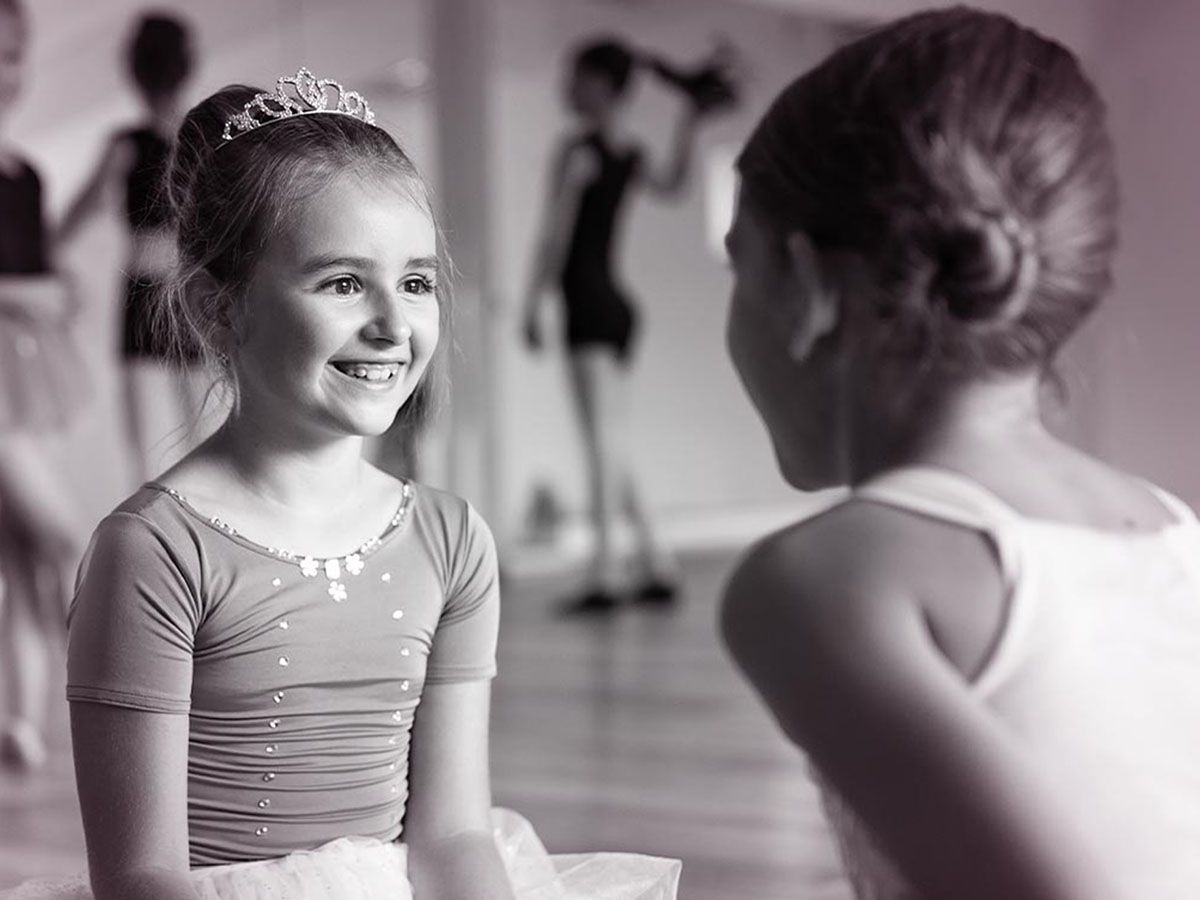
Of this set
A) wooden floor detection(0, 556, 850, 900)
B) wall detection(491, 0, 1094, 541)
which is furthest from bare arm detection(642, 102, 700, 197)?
wooden floor detection(0, 556, 850, 900)

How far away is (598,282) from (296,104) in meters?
3.44

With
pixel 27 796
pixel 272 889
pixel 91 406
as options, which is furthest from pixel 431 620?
pixel 91 406

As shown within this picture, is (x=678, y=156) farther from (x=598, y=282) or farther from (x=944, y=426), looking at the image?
(x=944, y=426)

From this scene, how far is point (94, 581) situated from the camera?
86 centimetres

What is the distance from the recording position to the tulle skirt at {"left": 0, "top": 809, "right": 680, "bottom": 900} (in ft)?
2.95

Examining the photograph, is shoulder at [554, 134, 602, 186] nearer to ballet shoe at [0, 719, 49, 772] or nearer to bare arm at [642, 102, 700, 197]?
bare arm at [642, 102, 700, 197]

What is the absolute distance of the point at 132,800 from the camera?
2.76ft

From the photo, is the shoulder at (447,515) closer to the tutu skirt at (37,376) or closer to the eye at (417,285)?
the eye at (417,285)

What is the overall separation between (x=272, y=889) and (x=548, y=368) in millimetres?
4661

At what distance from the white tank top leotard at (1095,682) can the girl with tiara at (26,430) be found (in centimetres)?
216

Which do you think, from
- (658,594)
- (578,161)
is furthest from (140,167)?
(658,594)

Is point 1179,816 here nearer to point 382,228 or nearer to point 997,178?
point 997,178

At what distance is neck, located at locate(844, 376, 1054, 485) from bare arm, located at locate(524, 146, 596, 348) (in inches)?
143

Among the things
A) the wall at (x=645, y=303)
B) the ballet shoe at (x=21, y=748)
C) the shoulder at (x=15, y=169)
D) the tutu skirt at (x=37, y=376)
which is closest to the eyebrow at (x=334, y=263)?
the ballet shoe at (x=21, y=748)
